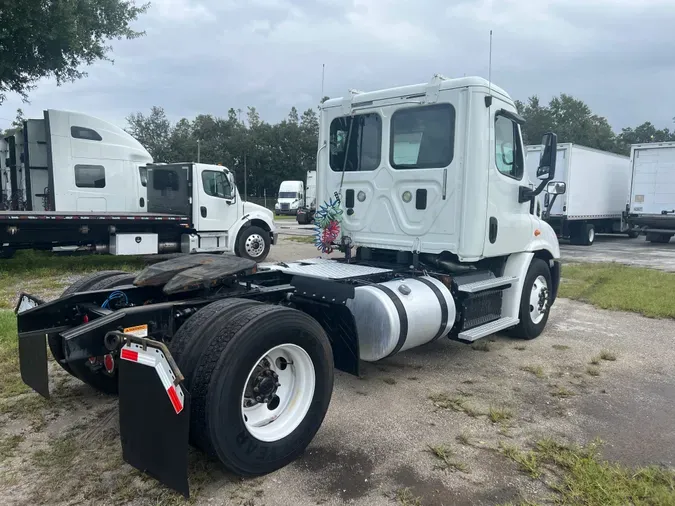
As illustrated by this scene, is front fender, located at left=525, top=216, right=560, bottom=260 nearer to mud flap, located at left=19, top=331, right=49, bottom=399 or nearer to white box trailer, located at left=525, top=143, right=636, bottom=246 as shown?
mud flap, located at left=19, top=331, right=49, bottom=399

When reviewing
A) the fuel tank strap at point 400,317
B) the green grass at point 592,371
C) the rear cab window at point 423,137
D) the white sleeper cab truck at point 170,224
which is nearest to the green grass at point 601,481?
the fuel tank strap at point 400,317

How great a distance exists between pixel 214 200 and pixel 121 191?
263cm

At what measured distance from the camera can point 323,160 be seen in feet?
21.0

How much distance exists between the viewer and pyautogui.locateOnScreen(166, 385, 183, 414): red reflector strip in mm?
2672

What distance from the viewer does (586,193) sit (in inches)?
758

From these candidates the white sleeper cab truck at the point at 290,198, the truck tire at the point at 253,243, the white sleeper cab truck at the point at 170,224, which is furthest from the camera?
the white sleeper cab truck at the point at 290,198

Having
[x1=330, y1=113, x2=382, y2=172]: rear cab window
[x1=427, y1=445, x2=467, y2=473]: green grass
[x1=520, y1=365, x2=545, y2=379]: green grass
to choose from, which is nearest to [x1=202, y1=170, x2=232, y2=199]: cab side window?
[x1=330, y1=113, x2=382, y2=172]: rear cab window

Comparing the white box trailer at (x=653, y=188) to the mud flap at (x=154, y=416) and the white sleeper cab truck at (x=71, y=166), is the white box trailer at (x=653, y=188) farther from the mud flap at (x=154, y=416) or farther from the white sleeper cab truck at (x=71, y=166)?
the mud flap at (x=154, y=416)

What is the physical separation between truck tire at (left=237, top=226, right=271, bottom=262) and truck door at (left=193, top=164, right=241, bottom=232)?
1.56 ft

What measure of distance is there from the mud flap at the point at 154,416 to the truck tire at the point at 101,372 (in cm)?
137

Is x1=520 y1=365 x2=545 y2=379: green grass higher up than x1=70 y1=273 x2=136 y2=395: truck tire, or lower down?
lower down

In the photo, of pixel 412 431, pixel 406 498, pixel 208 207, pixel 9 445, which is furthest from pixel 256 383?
pixel 208 207

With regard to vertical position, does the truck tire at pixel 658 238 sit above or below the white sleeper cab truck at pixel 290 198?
below

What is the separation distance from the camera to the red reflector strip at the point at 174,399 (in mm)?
2672
